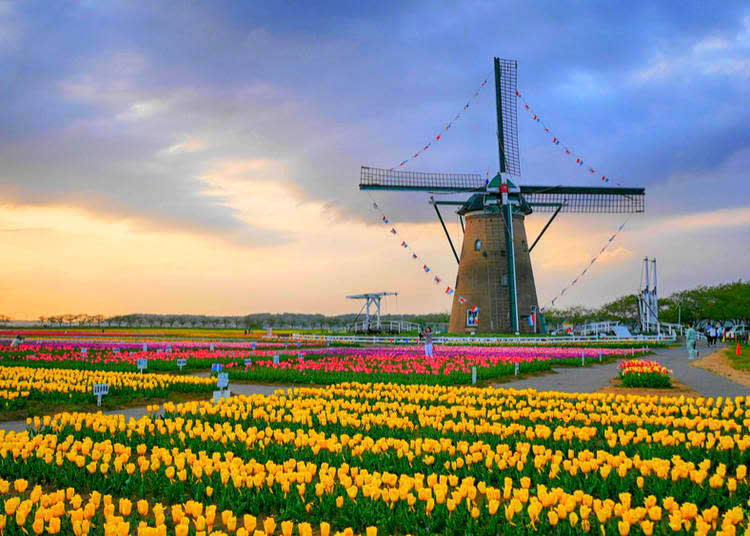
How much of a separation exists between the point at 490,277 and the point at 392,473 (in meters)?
38.0

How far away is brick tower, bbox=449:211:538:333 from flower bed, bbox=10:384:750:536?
109 ft

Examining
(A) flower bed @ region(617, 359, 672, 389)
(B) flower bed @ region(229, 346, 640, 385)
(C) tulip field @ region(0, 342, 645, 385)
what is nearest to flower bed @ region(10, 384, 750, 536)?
(A) flower bed @ region(617, 359, 672, 389)

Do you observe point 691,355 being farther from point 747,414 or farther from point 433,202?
point 433,202

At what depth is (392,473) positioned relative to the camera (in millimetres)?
6410

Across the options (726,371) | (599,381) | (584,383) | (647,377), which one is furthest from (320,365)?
(726,371)

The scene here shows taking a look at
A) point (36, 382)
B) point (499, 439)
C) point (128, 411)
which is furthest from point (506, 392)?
point (36, 382)

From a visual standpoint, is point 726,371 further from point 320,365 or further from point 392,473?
point 392,473

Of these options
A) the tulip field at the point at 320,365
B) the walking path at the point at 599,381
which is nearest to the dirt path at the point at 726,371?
the walking path at the point at 599,381

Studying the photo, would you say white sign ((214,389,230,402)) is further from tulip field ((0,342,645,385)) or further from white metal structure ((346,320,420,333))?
white metal structure ((346,320,420,333))

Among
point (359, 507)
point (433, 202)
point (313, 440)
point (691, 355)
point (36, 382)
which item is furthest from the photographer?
point (433, 202)

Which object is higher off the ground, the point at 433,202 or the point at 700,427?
the point at 433,202

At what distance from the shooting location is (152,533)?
4246 mm

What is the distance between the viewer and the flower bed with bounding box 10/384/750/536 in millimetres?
4840

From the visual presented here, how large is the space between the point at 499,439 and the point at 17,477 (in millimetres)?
5750
